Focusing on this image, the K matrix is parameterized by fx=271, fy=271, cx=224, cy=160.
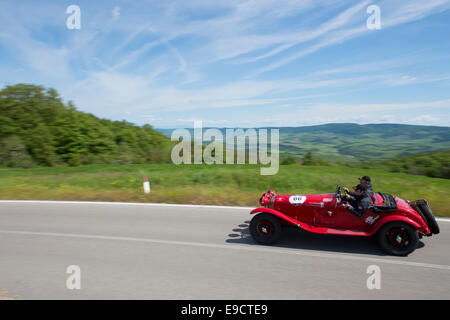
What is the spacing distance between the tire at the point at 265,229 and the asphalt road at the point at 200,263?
0.48 ft

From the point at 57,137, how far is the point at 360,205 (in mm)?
32536

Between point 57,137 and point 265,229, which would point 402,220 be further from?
point 57,137

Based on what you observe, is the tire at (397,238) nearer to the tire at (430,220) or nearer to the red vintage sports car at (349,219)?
the red vintage sports car at (349,219)

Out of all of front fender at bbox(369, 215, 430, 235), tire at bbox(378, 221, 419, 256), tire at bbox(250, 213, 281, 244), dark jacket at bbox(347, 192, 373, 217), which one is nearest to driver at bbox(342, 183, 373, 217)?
dark jacket at bbox(347, 192, 373, 217)

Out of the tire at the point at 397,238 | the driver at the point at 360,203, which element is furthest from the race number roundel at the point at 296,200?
the tire at the point at 397,238

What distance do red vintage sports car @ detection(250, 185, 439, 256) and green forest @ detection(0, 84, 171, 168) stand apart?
21.4 metres

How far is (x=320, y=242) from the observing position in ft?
17.1

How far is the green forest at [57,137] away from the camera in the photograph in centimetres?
2617

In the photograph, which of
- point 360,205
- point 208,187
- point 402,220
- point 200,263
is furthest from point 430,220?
point 208,187

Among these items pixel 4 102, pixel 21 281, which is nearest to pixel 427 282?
pixel 21 281

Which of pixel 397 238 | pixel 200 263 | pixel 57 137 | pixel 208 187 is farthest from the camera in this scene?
pixel 57 137

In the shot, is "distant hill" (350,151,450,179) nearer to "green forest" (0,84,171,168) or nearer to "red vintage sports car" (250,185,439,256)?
"red vintage sports car" (250,185,439,256)

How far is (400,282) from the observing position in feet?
12.5
